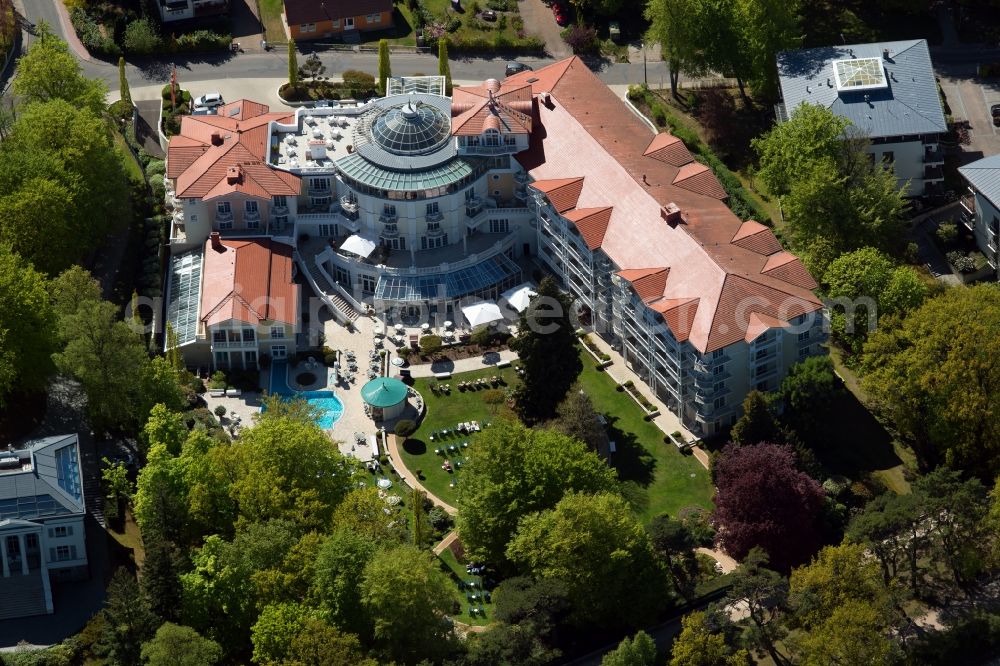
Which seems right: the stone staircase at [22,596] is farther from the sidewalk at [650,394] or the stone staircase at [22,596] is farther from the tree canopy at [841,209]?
the tree canopy at [841,209]

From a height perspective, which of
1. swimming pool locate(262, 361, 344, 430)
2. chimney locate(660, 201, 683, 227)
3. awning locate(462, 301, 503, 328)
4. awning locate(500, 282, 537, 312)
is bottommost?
swimming pool locate(262, 361, 344, 430)

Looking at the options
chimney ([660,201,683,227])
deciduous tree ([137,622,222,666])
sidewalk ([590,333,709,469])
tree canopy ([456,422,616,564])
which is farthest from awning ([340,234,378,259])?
deciduous tree ([137,622,222,666])

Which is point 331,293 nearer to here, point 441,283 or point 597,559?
point 441,283

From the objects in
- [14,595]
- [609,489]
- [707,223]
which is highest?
[707,223]

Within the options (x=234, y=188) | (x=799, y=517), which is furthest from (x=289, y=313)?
(x=799, y=517)

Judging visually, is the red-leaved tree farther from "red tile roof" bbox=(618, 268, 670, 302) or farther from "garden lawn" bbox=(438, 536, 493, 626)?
"garden lawn" bbox=(438, 536, 493, 626)

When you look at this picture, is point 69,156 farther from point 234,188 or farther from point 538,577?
point 538,577
